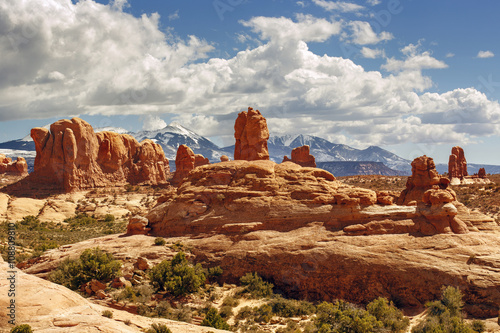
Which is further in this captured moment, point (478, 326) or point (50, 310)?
point (478, 326)

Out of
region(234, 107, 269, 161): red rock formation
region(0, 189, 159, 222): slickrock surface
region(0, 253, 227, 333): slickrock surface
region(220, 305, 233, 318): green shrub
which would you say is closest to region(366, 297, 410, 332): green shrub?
region(220, 305, 233, 318): green shrub

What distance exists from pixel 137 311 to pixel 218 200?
11.4m

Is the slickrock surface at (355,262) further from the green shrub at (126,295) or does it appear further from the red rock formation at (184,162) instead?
the red rock formation at (184,162)

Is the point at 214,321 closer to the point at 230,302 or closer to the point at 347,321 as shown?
the point at 230,302

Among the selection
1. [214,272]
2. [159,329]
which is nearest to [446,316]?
[159,329]

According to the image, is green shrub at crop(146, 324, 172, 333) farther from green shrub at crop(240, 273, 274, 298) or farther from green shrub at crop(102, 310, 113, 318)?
green shrub at crop(240, 273, 274, 298)

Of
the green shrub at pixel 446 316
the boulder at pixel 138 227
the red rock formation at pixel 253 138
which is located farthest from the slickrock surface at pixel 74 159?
the green shrub at pixel 446 316

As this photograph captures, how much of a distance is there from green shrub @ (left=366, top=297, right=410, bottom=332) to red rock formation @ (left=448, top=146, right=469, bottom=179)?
86.9 metres

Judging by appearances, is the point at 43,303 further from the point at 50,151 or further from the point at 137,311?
the point at 50,151

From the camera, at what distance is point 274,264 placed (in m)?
27.8

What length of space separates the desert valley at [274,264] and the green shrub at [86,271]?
0.08m

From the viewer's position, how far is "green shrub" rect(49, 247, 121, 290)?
26625 millimetres

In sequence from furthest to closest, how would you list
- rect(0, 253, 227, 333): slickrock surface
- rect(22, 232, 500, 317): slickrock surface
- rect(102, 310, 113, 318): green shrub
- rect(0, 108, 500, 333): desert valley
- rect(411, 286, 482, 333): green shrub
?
Answer: rect(22, 232, 500, 317): slickrock surface
rect(0, 108, 500, 333): desert valley
rect(411, 286, 482, 333): green shrub
rect(102, 310, 113, 318): green shrub
rect(0, 253, 227, 333): slickrock surface

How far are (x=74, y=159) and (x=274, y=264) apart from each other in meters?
62.3
